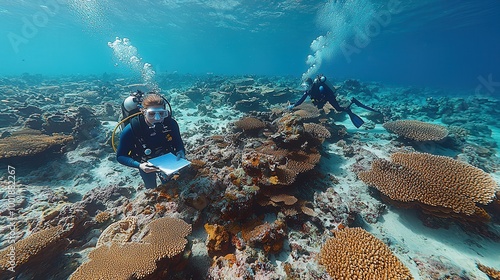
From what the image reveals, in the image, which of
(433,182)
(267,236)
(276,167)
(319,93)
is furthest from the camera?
(319,93)

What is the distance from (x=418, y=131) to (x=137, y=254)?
29.6ft

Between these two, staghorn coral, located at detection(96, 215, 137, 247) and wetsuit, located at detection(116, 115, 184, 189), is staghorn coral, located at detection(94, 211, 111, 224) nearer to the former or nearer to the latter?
staghorn coral, located at detection(96, 215, 137, 247)

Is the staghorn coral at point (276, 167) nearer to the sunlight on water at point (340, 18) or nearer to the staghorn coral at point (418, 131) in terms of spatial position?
the staghorn coral at point (418, 131)

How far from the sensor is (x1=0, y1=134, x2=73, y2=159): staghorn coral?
21.0ft

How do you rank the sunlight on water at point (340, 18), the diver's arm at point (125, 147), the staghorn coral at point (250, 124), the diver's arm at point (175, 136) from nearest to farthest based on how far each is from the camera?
the diver's arm at point (125, 147) < the diver's arm at point (175, 136) < the staghorn coral at point (250, 124) < the sunlight on water at point (340, 18)

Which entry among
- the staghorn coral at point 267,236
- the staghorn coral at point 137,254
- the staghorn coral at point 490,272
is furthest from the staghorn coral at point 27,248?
the staghorn coral at point 490,272

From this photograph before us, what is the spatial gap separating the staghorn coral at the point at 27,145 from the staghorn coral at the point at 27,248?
15.2ft

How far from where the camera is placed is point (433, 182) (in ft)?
13.0

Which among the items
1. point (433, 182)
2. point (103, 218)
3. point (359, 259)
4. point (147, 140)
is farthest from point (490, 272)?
point (103, 218)

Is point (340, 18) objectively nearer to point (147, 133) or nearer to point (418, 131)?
point (418, 131)

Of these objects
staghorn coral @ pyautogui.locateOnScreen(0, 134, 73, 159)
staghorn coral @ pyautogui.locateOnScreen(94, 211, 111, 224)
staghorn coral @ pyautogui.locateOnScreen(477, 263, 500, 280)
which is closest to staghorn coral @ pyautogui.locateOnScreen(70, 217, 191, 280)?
staghorn coral @ pyautogui.locateOnScreen(94, 211, 111, 224)

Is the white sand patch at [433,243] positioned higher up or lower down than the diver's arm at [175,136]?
lower down

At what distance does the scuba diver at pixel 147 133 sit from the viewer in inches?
162

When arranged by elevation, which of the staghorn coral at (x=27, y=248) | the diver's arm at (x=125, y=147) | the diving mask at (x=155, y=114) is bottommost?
the staghorn coral at (x=27, y=248)
